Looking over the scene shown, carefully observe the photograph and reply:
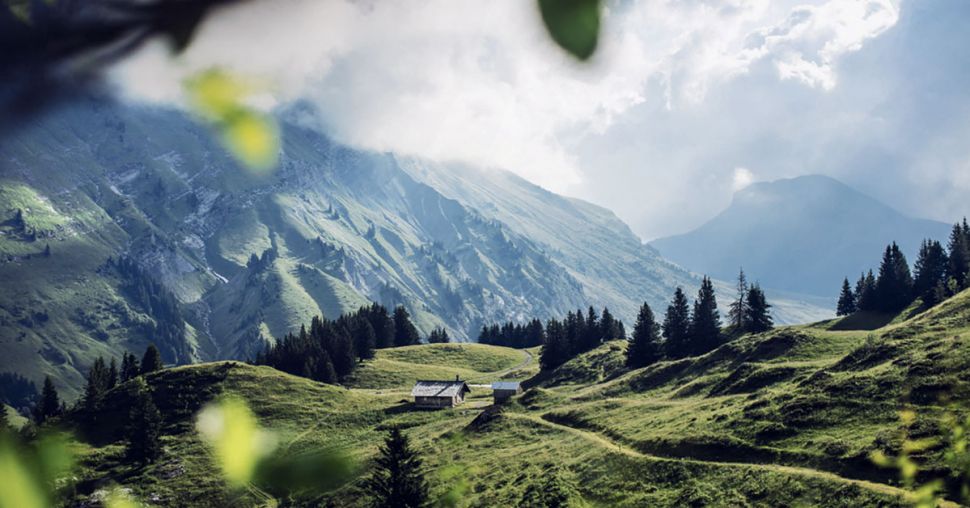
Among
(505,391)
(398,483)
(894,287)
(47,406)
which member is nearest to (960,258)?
(894,287)

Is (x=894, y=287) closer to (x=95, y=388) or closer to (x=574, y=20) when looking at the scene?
(x=574, y=20)

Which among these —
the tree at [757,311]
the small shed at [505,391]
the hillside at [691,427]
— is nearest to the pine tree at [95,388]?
the hillside at [691,427]

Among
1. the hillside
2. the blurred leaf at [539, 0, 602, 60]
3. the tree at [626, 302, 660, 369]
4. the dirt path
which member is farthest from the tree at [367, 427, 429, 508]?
the tree at [626, 302, 660, 369]

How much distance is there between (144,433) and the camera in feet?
378

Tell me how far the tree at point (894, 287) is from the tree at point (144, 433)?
147 meters

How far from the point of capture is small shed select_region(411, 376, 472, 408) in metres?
136

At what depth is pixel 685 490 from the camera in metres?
59.8

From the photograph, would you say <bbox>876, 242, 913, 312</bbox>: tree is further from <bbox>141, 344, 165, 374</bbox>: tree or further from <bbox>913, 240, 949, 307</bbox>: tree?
<bbox>141, 344, 165, 374</bbox>: tree

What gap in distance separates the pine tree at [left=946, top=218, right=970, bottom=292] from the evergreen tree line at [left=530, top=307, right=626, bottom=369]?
78066mm

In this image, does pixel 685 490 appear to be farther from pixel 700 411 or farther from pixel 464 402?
pixel 464 402

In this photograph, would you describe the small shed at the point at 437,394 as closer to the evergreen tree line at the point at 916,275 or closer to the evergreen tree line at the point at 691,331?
the evergreen tree line at the point at 691,331

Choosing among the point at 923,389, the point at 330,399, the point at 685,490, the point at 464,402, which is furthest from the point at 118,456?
the point at 923,389

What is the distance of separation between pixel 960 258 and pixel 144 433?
163975 mm

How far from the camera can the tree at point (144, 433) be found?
11494 centimetres
